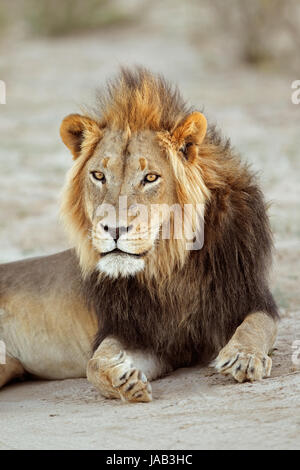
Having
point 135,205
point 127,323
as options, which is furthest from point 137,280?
point 135,205

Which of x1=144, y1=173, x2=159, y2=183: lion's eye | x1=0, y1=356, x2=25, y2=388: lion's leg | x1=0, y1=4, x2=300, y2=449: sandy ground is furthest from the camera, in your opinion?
x1=0, y1=356, x2=25, y2=388: lion's leg

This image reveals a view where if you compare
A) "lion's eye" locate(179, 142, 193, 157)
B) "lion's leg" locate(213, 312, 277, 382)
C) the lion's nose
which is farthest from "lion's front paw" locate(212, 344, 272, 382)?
"lion's eye" locate(179, 142, 193, 157)

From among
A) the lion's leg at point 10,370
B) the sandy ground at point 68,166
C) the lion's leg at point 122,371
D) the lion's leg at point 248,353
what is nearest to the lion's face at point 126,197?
the lion's leg at point 122,371

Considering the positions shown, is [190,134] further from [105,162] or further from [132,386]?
[132,386]

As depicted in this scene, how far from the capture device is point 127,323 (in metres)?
4.15

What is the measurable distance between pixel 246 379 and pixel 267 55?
43.2 ft

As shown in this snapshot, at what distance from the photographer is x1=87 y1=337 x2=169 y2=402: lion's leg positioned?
372 centimetres

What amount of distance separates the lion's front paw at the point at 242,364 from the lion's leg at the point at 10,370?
162 centimetres

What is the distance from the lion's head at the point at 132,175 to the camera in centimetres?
373

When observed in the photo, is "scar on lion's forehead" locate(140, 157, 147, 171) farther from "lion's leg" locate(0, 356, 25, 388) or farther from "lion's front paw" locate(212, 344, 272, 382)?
"lion's leg" locate(0, 356, 25, 388)

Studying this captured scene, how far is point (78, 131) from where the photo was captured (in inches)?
166

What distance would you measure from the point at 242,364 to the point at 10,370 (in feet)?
5.81

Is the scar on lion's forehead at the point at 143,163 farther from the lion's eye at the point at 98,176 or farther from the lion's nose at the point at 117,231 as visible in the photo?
the lion's nose at the point at 117,231

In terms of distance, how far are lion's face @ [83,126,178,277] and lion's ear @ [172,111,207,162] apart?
0.11 m
